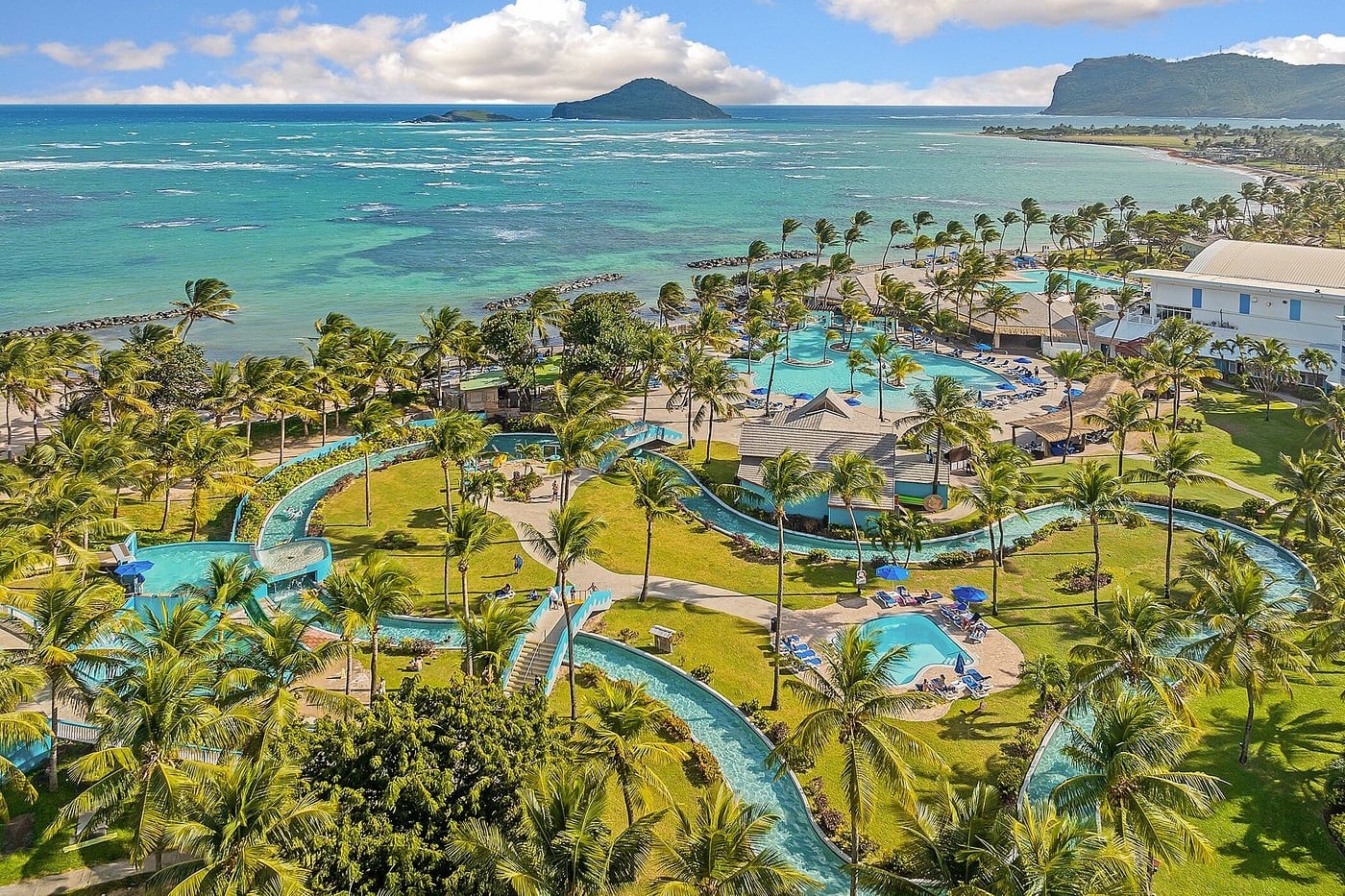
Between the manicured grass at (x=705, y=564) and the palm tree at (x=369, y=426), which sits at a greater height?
the palm tree at (x=369, y=426)

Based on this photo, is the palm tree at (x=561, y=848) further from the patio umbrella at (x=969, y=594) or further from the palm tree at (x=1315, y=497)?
the palm tree at (x=1315, y=497)

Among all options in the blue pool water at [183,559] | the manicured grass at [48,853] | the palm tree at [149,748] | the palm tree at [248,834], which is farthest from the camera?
the blue pool water at [183,559]

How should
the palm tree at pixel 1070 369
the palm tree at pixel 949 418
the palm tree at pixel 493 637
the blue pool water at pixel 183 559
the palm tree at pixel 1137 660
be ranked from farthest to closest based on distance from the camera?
the palm tree at pixel 1070 369 < the palm tree at pixel 949 418 < the blue pool water at pixel 183 559 < the palm tree at pixel 493 637 < the palm tree at pixel 1137 660

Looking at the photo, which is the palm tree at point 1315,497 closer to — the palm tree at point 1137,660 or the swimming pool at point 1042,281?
the palm tree at point 1137,660

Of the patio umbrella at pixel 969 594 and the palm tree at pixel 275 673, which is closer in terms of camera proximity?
the palm tree at pixel 275 673

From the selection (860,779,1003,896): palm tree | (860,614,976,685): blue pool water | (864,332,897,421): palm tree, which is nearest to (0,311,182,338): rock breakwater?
(864,332,897,421): palm tree

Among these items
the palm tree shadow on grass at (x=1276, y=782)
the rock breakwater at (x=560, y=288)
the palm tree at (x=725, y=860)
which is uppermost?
the rock breakwater at (x=560, y=288)

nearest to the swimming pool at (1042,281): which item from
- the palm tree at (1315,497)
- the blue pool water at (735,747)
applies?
the palm tree at (1315,497)
